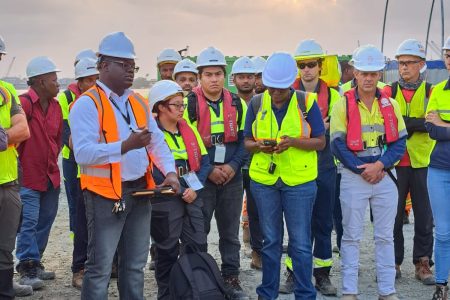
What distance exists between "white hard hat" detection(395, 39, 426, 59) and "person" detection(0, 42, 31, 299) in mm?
4119

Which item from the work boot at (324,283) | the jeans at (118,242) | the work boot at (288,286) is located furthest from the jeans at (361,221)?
the jeans at (118,242)

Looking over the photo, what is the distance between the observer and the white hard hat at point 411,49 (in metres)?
6.50

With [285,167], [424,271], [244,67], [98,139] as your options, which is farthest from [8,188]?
[424,271]

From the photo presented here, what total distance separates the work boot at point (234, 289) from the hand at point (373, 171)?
1743mm

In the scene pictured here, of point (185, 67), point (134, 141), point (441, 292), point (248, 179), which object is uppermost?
point (185, 67)

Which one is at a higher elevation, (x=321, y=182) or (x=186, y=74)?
(x=186, y=74)

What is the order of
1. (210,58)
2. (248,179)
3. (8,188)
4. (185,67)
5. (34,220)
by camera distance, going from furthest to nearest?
(185,67) < (248,179) < (34,220) < (210,58) < (8,188)

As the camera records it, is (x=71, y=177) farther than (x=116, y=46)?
Yes

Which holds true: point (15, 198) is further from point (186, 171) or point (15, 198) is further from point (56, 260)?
point (56, 260)

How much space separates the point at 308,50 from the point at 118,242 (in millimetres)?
3062

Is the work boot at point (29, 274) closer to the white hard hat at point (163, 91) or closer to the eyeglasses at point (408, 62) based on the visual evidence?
the white hard hat at point (163, 91)

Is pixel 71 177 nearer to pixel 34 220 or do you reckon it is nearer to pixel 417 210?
pixel 34 220

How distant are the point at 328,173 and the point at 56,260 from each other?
12.2 feet

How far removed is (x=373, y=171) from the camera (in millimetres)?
5430
